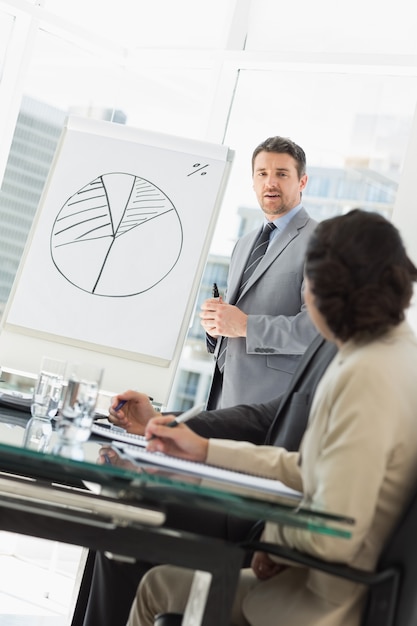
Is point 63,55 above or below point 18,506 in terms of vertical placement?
above

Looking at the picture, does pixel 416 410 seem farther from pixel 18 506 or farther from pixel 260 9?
pixel 260 9

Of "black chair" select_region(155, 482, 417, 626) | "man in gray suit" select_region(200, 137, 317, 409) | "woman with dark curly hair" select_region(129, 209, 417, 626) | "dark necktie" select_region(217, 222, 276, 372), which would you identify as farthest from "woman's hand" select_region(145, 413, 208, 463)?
"dark necktie" select_region(217, 222, 276, 372)

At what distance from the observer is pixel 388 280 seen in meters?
1.56

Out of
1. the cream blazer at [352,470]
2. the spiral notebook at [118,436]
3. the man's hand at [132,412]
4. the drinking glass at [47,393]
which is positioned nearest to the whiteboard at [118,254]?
the man's hand at [132,412]

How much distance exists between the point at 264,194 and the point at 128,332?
0.86 metres

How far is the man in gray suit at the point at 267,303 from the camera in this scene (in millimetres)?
3344

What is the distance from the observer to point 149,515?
143 centimetres

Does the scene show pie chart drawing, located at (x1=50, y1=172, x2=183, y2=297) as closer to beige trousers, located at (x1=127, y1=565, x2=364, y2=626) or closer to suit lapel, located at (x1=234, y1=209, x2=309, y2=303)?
suit lapel, located at (x1=234, y1=209, x2=309, y2=303)

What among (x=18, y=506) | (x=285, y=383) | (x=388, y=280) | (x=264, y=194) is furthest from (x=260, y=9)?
(x=18, y=506)

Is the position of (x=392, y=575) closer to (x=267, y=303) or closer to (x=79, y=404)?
(x=79, y=404)

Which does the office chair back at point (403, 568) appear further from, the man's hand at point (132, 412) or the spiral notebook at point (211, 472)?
the man's hand at point (132, 412)

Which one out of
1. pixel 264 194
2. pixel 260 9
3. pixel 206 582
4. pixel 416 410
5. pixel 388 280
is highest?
pixel 260 9

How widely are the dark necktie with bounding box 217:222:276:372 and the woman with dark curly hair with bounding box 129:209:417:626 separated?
1.85 meters

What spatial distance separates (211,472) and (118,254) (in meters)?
2.46
